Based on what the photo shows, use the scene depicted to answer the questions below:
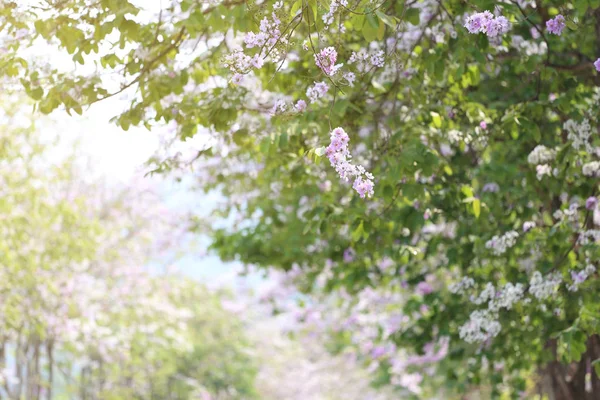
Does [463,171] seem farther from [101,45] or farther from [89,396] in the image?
[89,396]

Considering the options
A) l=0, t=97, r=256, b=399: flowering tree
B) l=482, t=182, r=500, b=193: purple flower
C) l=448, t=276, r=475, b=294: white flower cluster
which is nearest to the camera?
l=448, t=276, r=475, b=294: white flower cluster

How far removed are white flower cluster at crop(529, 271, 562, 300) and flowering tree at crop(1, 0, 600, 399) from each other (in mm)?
15

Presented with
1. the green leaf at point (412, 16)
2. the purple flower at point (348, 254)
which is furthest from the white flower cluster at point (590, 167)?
the purple flower at point (348, 254)

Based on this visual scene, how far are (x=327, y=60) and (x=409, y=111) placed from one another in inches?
91.9

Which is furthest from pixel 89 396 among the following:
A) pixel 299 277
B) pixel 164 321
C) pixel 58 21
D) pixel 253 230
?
pixel 58 21

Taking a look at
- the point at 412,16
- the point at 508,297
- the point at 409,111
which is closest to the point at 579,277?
the point at 508,297

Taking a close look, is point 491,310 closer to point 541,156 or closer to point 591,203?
point 591,203

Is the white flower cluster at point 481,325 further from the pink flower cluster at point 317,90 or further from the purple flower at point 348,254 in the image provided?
the purple flower at point 348,254

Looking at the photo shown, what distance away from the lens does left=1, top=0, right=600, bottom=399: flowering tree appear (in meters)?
4.67

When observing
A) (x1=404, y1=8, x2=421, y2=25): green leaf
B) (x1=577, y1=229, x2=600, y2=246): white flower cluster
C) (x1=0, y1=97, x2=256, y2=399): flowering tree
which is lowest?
(x1=577, y1=229, x2=600, y2=246): white flower cluster

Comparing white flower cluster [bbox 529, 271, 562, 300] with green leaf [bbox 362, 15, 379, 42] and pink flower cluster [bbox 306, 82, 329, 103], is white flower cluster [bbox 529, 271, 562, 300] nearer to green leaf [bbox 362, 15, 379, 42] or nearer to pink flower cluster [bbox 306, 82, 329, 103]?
pink flower cluster [bbox 306, 82, 329, 103]

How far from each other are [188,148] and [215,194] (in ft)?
22.7

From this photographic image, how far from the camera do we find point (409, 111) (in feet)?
21.0

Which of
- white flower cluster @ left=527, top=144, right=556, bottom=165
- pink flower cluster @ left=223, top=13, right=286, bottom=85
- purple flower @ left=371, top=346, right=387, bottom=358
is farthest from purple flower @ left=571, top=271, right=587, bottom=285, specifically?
purple flower @ left=371, top=346, right=387, bottom=358
